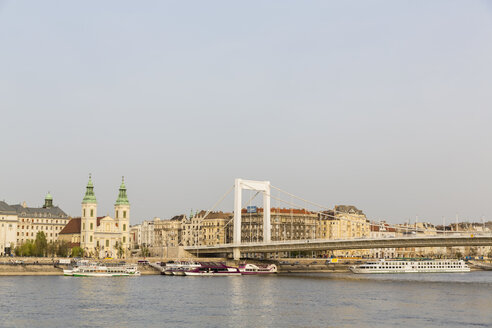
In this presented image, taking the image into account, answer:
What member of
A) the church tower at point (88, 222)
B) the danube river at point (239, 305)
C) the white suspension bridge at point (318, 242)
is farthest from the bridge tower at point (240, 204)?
the church tower at point (88, 222)

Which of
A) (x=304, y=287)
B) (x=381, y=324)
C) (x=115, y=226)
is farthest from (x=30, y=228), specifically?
(x=381, y=324)

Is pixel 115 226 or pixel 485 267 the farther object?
pixel 485 267

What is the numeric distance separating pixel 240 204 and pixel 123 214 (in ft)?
148

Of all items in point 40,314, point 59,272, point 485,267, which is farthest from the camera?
point 485,267

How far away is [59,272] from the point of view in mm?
98375

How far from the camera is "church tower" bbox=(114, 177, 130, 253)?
484 feet

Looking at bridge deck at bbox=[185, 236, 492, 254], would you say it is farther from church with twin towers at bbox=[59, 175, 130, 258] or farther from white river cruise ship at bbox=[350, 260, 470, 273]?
church with twin towers at bbox=[59, 175, 130, 258]

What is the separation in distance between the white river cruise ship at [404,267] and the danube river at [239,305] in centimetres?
3775

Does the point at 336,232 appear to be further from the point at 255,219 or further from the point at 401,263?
the point at 401,263

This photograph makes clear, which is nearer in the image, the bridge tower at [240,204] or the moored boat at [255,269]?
the moored boat at [255,269]

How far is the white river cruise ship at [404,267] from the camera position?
117m

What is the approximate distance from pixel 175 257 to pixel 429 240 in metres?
48.6

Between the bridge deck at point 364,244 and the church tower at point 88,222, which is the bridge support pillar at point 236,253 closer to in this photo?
the bridge deck at point 364,244

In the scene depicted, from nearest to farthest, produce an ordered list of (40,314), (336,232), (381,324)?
1. (381,324)
2. (40,314)
3. (336,232)
